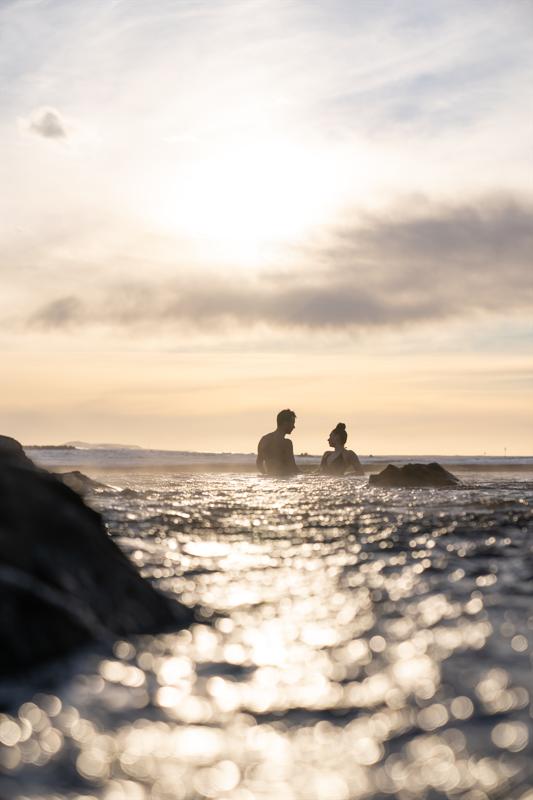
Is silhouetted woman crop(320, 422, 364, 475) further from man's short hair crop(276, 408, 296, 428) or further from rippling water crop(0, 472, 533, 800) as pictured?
rippling water crop(0, 472, 533, 800)

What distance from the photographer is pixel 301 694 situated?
135 inches

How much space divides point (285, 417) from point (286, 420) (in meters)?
0.13

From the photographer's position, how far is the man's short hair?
108 feet

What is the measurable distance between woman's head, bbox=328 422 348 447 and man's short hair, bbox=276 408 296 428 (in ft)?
7.00

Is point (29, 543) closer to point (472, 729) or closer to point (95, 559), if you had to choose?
point (95, 559)

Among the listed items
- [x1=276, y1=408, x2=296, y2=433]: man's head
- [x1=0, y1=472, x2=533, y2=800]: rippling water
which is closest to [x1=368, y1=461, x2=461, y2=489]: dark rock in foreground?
[x1=276, y1=408, x2=296, y2=433]: man's head

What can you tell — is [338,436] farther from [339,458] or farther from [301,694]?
[301,694]

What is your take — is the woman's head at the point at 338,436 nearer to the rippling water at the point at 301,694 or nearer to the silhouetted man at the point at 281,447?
the silhouetted man at the point at 281,447

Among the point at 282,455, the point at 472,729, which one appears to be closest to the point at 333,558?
the point at 472,729

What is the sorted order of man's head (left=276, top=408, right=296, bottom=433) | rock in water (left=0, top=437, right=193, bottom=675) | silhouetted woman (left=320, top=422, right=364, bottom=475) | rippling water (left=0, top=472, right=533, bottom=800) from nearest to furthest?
rippling water (left=0, top=472, right=533, bottom=800), rock in water (left=0, top=437, right=193, bottom=675), man's head (left=276, top=408, right=296, bottom=433), silhouetted woman (left=320, top=422, right=364, bottom=475)

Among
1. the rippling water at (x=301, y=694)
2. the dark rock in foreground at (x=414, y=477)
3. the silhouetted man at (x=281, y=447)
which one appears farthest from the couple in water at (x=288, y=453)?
the rippling water at (x=301, y=694)

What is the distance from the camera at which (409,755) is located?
2738 millimetres

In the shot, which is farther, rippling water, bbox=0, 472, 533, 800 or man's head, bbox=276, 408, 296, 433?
man's head, bbox=276, 408, 296, 433

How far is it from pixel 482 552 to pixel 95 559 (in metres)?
4.06
